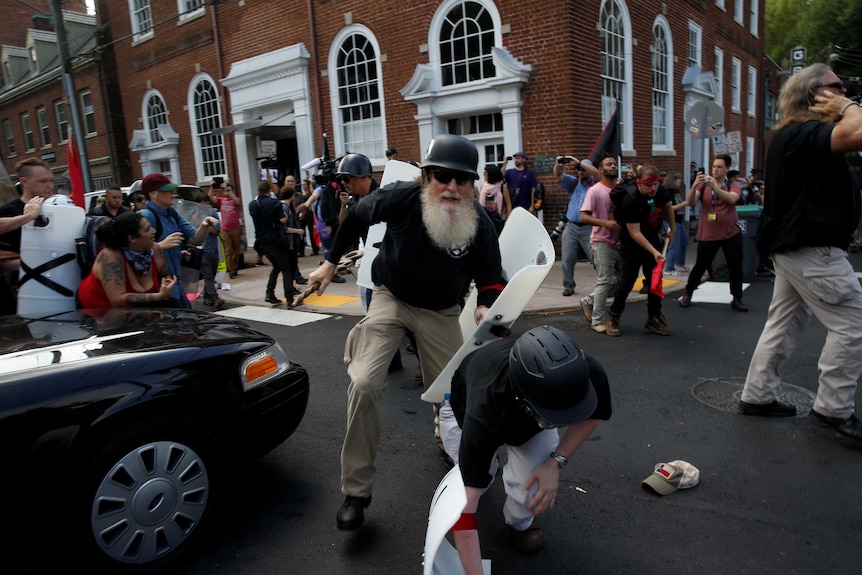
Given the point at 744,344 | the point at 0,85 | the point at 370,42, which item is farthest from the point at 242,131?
the point at 0,85

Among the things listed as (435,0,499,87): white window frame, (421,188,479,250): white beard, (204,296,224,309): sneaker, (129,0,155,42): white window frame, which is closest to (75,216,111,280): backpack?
(421,188,479,250): white beard

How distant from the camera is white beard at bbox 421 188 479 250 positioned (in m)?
2.83

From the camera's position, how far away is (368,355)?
9.36ft

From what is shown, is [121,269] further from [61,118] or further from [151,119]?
[61,118]

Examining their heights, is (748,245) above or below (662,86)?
below

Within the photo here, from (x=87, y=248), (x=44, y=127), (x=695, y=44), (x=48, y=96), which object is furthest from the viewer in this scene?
(x=44, y=127)

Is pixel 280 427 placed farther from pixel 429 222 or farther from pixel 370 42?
pixel 370 42

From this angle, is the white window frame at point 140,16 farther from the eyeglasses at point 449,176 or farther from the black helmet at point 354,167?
the eyeglasses at point 449,176

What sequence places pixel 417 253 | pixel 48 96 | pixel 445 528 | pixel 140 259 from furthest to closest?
pixel 48 96
pixel 140 259
pixel 417 253
pixel 445 528

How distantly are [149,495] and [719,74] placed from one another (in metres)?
20.4

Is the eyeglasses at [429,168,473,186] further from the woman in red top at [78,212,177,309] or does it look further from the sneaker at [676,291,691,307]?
the sneaker at [676,291,691,307]

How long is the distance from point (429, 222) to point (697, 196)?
18.0 feet

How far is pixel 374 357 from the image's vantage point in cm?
284

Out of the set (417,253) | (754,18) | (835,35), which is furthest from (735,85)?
(417,253)
